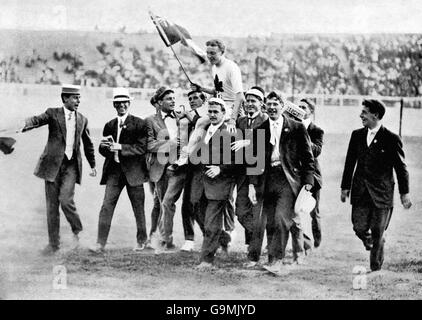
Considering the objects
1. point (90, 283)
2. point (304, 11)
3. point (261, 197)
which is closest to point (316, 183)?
point (261, 197)

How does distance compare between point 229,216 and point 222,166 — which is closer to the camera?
point 222,166

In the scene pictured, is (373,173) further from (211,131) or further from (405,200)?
(211,131)

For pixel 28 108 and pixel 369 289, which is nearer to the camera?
pixel 369 289

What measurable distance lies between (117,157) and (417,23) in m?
3.19

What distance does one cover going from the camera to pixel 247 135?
655 centimetres

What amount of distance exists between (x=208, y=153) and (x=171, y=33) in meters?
1.40

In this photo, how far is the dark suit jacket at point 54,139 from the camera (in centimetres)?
689

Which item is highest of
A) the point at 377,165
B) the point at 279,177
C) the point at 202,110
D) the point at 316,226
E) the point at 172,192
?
the point at 202,110

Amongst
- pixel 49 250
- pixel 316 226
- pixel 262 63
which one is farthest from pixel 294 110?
pixel 49 250

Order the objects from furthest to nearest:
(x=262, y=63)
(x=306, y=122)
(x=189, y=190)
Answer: (x=262, y=63) → (x=189, y=190) → (x=306, y=122)

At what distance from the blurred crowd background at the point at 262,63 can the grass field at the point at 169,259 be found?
2.08 ft

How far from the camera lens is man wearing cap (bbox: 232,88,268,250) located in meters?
6.46

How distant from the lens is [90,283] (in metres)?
6.72

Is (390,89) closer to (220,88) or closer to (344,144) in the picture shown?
(344,144)
